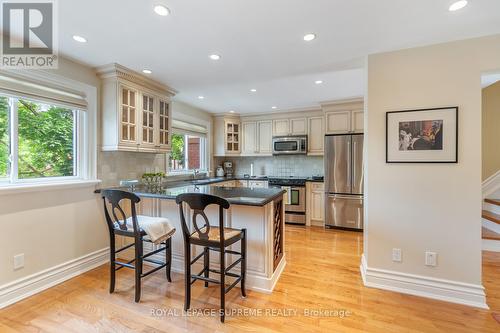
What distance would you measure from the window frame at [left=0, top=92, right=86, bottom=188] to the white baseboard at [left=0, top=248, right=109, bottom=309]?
36.1 inches

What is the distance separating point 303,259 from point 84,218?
278cm

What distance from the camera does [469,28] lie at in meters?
1.99

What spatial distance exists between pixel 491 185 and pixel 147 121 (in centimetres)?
575

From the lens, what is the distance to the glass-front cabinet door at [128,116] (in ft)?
9.79

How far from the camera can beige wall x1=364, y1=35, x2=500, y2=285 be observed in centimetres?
214

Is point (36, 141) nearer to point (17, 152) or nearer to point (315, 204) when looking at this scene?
point (17, 152)

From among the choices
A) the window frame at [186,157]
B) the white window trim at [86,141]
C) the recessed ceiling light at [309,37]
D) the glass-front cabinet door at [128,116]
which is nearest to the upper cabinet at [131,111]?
the glass-front cabinet door at [128,116]

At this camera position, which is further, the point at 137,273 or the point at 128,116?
the point at 128,116

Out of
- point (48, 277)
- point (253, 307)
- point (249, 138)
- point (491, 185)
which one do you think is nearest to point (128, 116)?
point (48, 277)

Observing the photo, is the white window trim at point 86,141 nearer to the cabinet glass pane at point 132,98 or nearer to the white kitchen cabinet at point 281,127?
the cabinet glass pane at point 132,98

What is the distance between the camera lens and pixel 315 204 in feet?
15.4

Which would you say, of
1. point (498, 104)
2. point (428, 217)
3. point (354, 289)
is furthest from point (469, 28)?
point (498, 104)

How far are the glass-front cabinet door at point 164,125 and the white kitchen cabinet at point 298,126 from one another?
2.69 metres

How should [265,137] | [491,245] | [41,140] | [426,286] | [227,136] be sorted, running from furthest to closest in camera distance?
1. [227,136]
2. [265,137]
3. [491,245]
4. [41,140]
5. [426,286]
